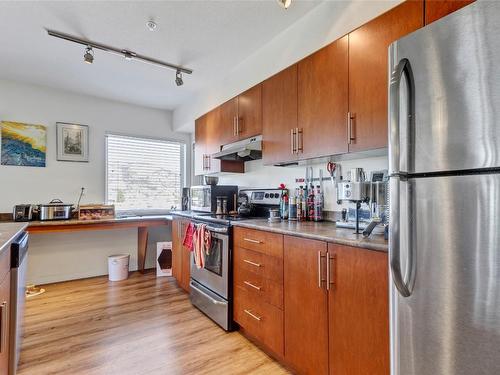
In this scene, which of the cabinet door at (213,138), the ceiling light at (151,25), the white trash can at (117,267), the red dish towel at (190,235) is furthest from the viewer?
the white trash can at (117,267)

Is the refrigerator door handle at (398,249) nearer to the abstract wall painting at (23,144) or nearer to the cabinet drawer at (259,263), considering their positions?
the cabinet drawer at (259,263)

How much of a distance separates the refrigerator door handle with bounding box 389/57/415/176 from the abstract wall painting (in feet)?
13.4

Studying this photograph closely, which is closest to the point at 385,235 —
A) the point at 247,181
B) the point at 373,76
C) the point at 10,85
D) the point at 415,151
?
the point at 415,151

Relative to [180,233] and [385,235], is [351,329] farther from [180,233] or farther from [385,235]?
[180,233]

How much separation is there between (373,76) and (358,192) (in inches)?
26.1

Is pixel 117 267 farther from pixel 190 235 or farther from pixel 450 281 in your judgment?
pixel 450 281

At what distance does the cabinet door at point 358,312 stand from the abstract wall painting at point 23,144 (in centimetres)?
384

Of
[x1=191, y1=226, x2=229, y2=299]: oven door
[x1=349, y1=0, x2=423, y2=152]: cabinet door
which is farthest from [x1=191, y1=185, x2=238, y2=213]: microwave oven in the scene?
[x1=349, y1=0, x2=423, y2=152]: cabinet door

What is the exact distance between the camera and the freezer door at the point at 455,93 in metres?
0.73

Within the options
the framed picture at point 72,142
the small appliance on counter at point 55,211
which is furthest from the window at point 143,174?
the small appliance on counter at point 55,211

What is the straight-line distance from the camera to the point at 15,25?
7.21 feet

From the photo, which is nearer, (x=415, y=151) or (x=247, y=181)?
(x=415, y=151)

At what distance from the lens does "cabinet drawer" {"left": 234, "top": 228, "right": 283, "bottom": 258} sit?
67.9 inches

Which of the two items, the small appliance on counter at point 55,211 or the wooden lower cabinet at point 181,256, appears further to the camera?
the small appliance on counter at point 55,211
